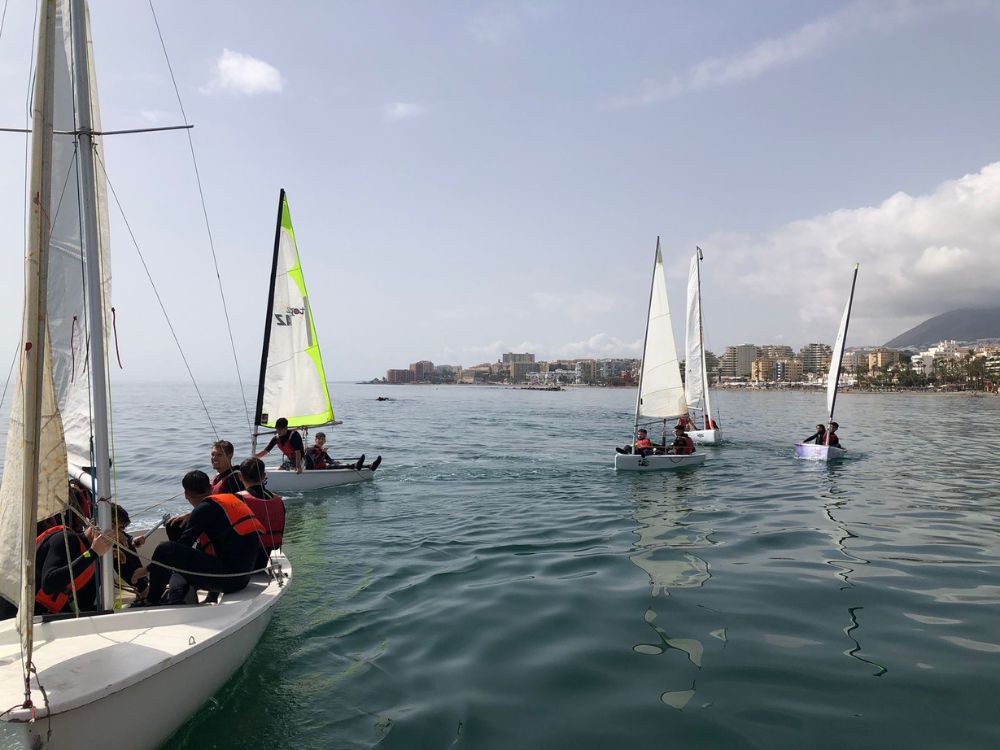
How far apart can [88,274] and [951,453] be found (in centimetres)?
3093

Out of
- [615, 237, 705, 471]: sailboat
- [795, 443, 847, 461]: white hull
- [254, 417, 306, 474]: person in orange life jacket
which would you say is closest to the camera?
[254, 417, 306, 474]: person in orange life jacket

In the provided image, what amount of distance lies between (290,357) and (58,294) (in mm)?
12909

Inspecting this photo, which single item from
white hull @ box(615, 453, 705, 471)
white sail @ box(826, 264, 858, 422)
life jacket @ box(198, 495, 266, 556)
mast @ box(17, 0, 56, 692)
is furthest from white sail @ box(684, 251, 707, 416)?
mast @ box(17, 0, 56, 692)

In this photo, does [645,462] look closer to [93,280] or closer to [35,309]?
[93,280]

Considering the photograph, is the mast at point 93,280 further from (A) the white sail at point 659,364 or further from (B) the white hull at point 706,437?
(B) the white hull at point 706,437

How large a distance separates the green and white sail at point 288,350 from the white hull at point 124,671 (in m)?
13.2

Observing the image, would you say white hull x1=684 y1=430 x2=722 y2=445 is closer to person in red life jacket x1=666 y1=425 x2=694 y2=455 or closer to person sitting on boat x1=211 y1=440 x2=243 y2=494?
person in red life jacket x1=666 y1=425 x2=694 y2=455

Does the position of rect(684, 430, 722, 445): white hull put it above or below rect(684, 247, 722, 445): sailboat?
below

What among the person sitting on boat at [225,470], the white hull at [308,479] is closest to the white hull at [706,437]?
the white hull at [308,479]

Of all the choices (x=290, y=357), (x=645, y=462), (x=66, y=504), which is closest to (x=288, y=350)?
(x=290, y=357)

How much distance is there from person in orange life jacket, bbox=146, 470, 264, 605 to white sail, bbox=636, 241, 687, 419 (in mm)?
18410

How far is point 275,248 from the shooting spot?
18391 mm

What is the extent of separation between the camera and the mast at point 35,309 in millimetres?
3826

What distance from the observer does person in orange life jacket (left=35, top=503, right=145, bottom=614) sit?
17.3 feet
